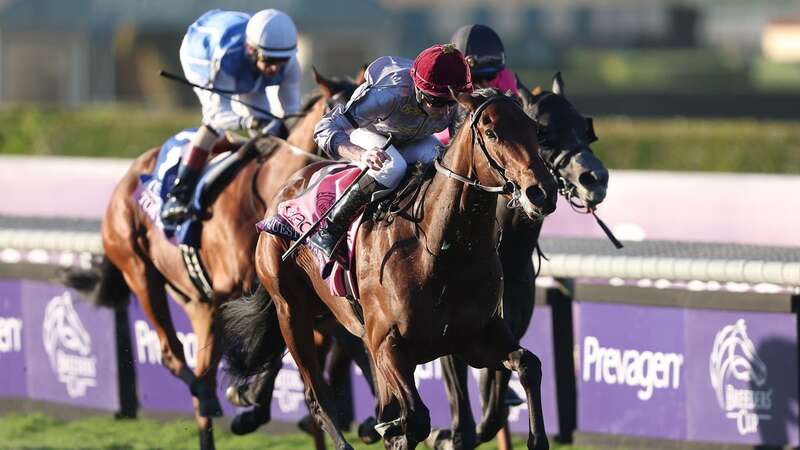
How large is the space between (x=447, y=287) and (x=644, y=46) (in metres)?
26.0

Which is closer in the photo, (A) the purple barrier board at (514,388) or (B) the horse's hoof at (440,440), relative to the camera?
(B) the horse's hoof at (440,440)

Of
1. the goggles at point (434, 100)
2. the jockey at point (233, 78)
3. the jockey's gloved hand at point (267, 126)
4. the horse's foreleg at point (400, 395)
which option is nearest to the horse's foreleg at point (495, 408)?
the horse's foreleg at point (400, 395)

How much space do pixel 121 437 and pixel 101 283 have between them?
0.75m

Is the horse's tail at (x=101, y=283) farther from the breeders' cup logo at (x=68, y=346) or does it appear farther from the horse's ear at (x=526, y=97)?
the horse's ear at (x=526, y=97)

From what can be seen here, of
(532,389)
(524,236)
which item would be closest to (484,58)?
(524,236)

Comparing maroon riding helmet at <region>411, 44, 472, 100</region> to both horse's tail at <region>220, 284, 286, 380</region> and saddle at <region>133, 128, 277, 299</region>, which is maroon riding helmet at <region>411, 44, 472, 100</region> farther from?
saddle at <region>133, 128, 277, 299</region>

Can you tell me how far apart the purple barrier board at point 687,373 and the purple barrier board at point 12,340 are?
10.1 feet

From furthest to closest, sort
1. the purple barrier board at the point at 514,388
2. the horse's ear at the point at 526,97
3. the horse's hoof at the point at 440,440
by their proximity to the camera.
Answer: the purple barrier board at the point at 514,388, the horse's ear at the point at 526,97, the horse's hoof at the point at 440,440

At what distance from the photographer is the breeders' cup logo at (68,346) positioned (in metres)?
7.85

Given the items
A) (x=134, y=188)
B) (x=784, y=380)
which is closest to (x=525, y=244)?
(x=784, y=380)

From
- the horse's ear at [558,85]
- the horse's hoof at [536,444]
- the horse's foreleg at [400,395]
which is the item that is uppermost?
the horse's ear at [558,85]

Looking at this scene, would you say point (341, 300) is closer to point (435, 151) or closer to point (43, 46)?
point (435, 151)

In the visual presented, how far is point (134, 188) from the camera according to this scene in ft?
23.1

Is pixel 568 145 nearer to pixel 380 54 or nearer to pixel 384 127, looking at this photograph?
pixel 384 127
